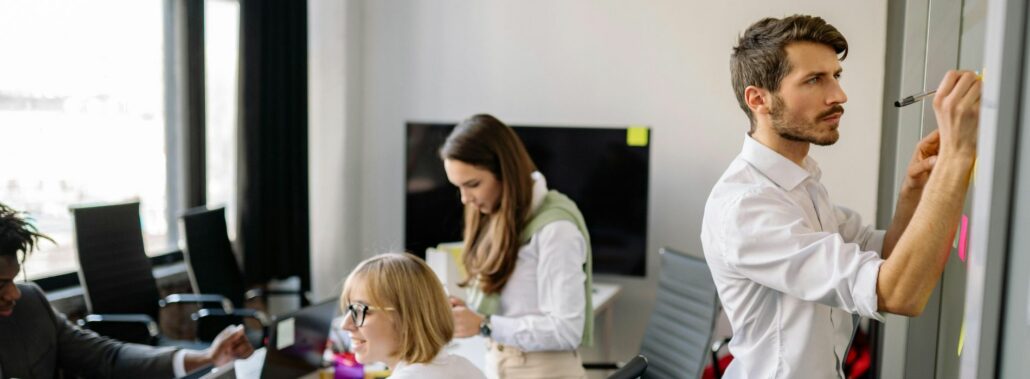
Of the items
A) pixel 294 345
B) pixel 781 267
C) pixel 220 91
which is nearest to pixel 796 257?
pixel 781 267

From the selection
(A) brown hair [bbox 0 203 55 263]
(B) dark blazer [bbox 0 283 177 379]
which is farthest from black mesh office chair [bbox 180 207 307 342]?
(A) brown hair [bbox 0 203 55 263]

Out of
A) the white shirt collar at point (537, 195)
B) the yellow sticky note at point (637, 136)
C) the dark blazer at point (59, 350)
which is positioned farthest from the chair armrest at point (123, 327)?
the yellow sticky note at point (637, 136)

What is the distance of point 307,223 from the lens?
4859 millimetres

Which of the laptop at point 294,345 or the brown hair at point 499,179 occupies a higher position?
the brown hair at point 499,179

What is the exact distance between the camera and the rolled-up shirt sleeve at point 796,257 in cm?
119

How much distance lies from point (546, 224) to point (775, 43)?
98 centimetres

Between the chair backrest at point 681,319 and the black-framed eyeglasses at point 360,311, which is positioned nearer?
the black-framed eyeglasses at point 360,311

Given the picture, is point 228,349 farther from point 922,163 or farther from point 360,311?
point 922,163

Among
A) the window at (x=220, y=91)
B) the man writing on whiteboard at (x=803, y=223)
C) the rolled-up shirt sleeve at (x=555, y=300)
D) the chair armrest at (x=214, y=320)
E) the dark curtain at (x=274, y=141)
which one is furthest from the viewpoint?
the window at (x=220, y=91)

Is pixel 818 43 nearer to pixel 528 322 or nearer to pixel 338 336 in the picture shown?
pixel 528 322

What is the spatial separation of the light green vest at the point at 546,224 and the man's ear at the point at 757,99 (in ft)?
2.88

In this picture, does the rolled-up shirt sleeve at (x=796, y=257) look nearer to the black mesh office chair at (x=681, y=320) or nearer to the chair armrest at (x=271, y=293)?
the black mesh office chair at (x=681, y=320)

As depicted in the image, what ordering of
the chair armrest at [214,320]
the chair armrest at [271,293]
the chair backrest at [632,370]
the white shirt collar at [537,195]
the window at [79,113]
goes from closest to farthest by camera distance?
the chair backrest at [632,370] → the white shirt collar at [537,195] → the window at [79,113] → the chair armrest at [214,320] → the chair armrest at [271,293]

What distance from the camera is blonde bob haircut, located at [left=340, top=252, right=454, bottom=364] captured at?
71.2 inches
